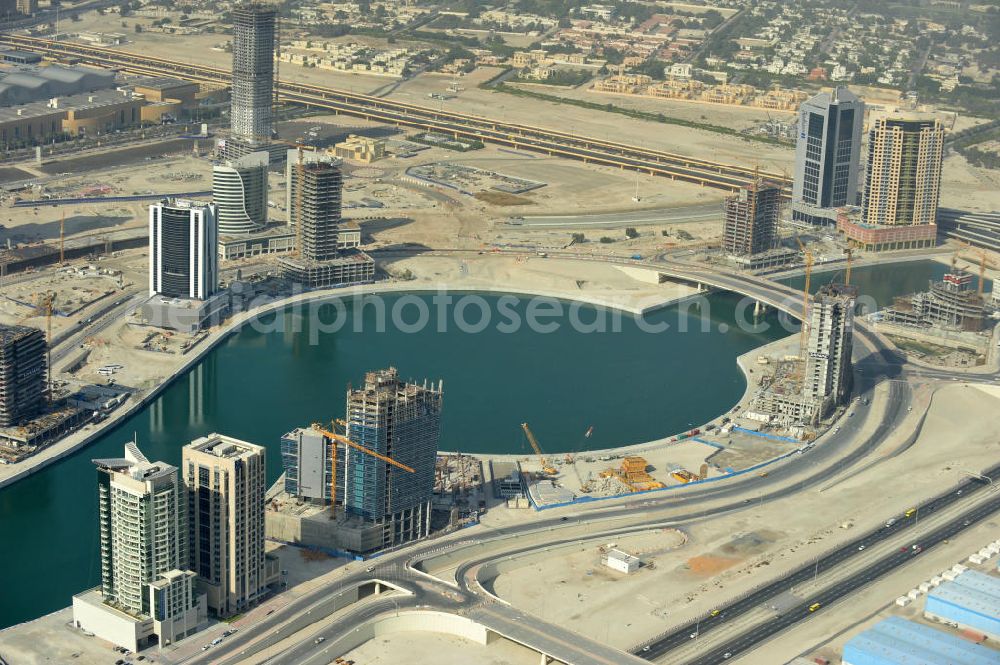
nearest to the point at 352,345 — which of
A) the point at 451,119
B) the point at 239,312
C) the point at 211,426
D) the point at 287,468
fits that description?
the point at 239,312

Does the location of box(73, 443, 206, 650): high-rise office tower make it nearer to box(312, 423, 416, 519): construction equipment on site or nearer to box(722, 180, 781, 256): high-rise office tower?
box(312, 423, 416, 519): construction equipment on site

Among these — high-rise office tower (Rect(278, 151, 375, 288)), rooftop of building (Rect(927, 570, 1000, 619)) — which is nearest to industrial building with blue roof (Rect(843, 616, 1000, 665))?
Answer: rooftop of building (Rect(927, 570, 1000, 619))

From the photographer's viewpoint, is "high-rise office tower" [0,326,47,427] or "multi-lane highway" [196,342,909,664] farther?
"high-rise office tower" [0,326,47,427]

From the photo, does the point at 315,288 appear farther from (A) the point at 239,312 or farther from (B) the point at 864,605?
(B) the point at 864,605

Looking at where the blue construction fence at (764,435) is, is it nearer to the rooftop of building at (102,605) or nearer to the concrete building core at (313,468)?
the concrete building core at (313,468)

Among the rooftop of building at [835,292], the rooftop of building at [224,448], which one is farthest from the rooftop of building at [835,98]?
the rooftop of building at [224,448]

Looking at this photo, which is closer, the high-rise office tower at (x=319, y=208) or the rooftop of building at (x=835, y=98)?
the high-rise office tower at (x=319, y=208)

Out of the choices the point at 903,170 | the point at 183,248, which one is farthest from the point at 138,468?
the point at 903,170

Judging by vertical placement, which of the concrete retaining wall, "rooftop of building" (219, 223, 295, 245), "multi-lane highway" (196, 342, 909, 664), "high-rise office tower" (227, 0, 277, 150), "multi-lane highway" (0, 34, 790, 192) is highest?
"high-rise office tower" (227, 0, 277, 150)
